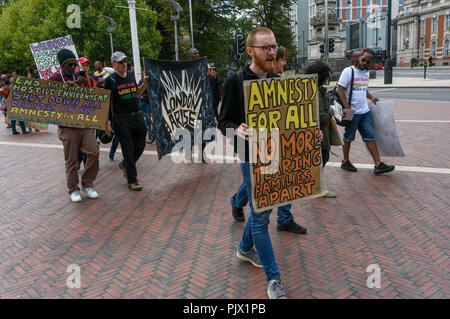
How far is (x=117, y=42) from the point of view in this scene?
2920cm

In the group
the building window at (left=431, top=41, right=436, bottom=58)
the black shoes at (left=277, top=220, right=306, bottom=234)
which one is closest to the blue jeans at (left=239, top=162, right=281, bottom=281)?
the black shoes at (left=277, top=220, right=306, bottom=234)

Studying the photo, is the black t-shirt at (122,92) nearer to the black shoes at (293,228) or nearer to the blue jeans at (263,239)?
the black shoes at (293,228)

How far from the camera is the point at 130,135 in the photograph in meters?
6.41

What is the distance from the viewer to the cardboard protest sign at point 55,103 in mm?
6020

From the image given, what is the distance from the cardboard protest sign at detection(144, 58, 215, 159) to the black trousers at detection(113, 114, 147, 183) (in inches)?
11.3

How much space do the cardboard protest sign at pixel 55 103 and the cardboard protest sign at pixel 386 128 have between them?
13.8ft

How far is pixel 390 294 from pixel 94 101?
188 inches

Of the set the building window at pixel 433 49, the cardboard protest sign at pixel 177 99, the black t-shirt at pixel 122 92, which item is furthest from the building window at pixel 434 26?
the black t-shirt at pixel 122 92

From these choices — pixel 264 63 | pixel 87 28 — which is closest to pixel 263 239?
pixel 264 63

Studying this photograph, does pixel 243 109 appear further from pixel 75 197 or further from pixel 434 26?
pixel 434 26
